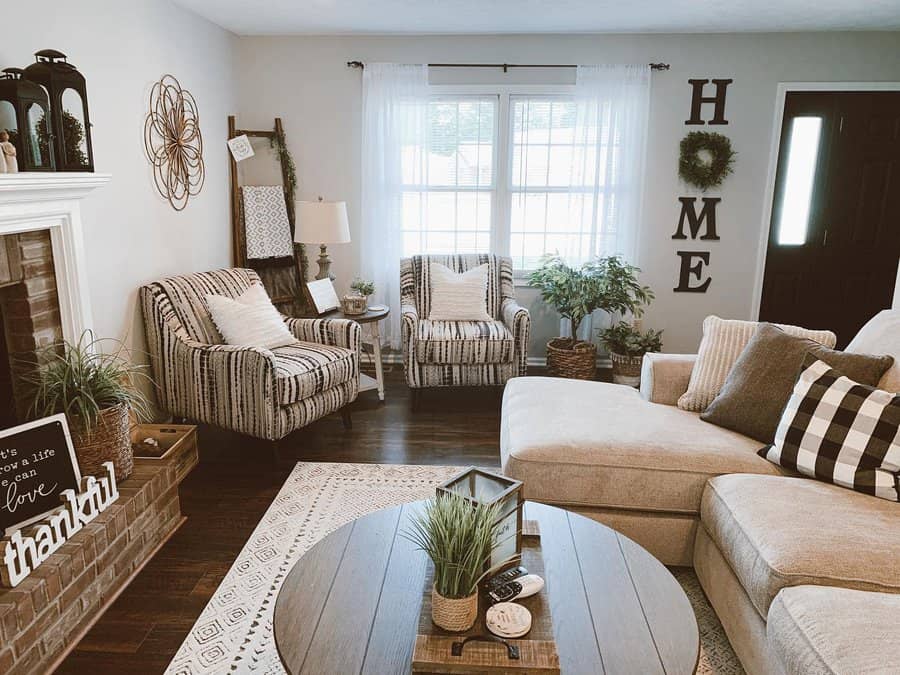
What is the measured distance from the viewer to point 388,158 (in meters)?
4.57

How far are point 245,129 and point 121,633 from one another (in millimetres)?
3689

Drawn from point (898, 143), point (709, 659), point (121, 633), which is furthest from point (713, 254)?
point (121, 633)

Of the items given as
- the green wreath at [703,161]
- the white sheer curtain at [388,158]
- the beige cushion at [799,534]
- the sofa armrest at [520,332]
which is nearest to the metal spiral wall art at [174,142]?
the white sheer curtain at [388,158]

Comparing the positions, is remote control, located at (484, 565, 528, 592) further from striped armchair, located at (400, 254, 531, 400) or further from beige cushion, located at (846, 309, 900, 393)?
striped armchair, located at (400, 254, 531, 400)

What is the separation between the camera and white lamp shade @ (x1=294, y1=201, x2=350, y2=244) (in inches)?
152

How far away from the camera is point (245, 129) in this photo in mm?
4633

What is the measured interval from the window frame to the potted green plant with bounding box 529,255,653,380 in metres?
0.45

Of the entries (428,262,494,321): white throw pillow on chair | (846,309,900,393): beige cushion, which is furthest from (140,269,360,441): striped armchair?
(846,309,900,393): beige cushion

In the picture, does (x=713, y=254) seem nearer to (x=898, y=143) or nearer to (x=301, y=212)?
(x=898, y=143)

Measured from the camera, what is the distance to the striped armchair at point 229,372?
2.98 m

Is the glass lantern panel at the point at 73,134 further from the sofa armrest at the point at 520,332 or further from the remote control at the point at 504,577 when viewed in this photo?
the sofa armrest at the point at 520,332

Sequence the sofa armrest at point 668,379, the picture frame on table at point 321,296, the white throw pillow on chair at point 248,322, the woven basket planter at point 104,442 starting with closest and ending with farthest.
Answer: the woven basket planter at point 104,442 → the sofa armrest at point 668,379 → the white throw pillow on chair at point 248,322 → the picture frame on table at point 321,296

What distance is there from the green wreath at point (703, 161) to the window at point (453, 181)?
139 centimetres

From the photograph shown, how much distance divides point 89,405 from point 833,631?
7.67 ft
